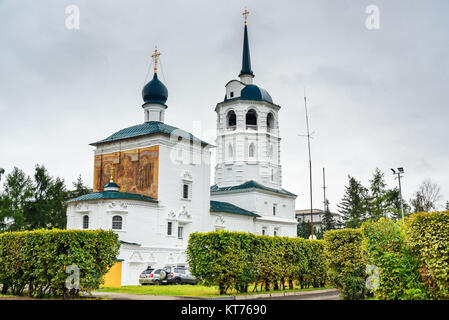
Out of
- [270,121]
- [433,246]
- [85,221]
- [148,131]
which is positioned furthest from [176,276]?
[270,121]

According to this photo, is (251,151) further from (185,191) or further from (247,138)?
(185,191)

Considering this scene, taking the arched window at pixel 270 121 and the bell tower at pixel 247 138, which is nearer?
the bell tower at pixel 247 138

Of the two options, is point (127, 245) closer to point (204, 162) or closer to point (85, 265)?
point (204, 162)

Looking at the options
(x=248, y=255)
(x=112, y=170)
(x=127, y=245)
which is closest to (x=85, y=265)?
(x=248, y=255)

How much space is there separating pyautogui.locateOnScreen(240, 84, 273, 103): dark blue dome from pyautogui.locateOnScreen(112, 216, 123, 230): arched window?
977 inches

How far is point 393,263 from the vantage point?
1428cm

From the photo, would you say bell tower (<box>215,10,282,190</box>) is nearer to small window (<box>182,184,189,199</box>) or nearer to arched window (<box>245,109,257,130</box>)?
arched window (<box>245,109,257,130</box>)

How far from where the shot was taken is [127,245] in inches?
1389

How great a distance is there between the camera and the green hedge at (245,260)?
22330 mm

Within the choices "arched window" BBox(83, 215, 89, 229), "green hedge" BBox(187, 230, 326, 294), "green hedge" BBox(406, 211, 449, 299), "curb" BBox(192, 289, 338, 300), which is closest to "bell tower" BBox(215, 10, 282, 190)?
"arched window" BBox(83, 215, 89, 229)

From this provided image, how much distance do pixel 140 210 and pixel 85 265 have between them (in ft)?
A: 63.0

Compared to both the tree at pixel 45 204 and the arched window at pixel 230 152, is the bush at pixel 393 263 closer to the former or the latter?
the arched window at pixel 230 152

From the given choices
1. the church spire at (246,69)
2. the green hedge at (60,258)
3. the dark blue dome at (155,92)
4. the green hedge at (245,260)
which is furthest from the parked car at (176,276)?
the church spire at (246,69)

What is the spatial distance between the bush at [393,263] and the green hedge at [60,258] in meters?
10.4
